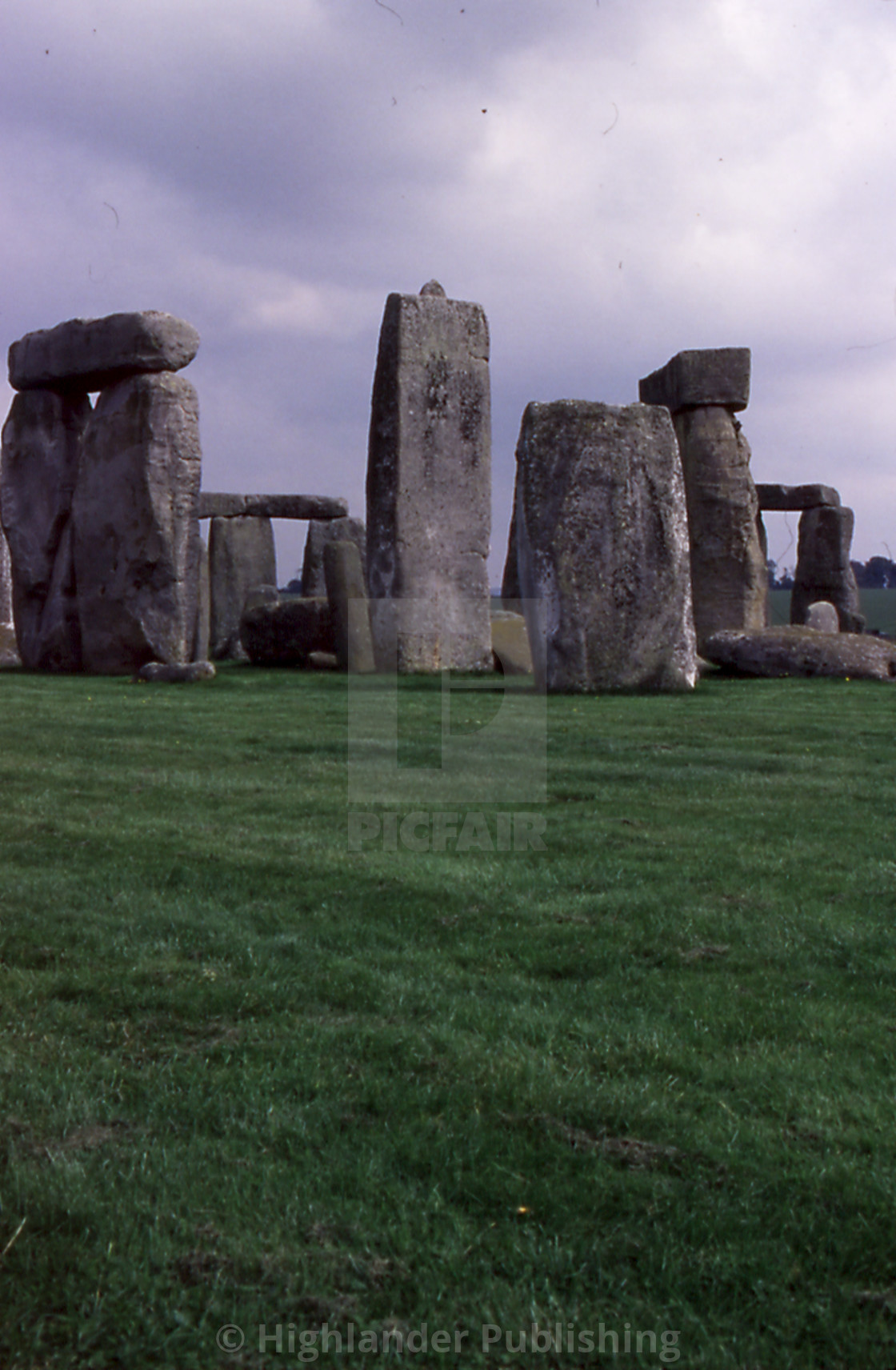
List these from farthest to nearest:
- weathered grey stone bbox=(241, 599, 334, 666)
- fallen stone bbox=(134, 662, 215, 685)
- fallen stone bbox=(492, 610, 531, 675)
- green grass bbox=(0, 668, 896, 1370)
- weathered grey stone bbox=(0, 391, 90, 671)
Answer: weathered grey stone bbox=(241, 599, 334, 666), weathered grey stone bbox=(0, 391, 90, 671), fallen stone bbox=(492, 610, 531, 675), fallen stone bbox=(134, 662, 215, 685), green grass bbox=(0, 668, 896, 1370)

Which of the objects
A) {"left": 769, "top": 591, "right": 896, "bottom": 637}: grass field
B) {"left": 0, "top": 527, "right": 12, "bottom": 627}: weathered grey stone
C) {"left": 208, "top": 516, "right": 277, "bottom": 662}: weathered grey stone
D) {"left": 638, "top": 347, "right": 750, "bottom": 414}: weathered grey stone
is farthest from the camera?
{"left": 769, "top": 591, "right": 896, "bottom": 637}: grass field

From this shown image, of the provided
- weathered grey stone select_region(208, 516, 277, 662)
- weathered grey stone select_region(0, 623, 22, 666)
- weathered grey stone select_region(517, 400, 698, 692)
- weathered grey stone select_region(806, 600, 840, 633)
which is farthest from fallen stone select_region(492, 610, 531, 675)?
weathered grey stone select_region(208, 516, 277, 662)

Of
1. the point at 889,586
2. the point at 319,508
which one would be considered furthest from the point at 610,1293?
the point at 889,586

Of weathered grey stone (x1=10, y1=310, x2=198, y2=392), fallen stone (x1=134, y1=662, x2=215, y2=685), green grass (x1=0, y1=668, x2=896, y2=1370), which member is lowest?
green grass (x1=0, y1=668, x2=896, y2=1370)

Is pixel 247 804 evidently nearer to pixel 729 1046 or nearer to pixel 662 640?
pixel 729 1046

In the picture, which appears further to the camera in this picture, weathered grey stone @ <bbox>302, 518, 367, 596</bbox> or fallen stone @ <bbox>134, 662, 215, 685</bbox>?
weathered grey stone @ <bbox>302, 518, 367, 596</bbox>

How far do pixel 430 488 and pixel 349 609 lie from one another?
1620 mm

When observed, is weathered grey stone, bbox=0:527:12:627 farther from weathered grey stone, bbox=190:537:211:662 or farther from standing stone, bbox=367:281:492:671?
standing stone, bbox=367:281:492:671

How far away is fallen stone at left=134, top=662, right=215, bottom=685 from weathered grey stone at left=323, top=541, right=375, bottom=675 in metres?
1.65

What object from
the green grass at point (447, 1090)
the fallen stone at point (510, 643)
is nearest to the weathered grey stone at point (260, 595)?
the fallen stone at point (510, 643)

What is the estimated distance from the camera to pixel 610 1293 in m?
1.72

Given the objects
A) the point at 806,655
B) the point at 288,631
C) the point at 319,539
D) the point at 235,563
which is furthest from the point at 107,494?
the point at 319,539

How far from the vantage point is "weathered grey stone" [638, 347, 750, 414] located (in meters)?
14.6

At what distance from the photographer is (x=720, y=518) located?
14797 mm
